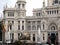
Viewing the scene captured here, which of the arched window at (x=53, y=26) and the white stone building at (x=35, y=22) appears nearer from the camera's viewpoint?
the white stone building at (x=35, y=22)

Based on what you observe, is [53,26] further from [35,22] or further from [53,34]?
[35,22]

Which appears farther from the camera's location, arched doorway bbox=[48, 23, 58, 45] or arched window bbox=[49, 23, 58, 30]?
arched window bbox=[49, 23, 58, 30]

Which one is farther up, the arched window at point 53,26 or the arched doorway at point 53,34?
the arched window at point 53,26

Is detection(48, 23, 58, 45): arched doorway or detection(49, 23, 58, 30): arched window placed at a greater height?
detection(49, 23, 58, 30): arched window

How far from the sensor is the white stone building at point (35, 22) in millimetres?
82375

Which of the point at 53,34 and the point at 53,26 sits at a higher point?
the point at 53,26

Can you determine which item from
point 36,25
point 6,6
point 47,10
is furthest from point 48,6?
point 6,6

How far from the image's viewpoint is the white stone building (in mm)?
82375

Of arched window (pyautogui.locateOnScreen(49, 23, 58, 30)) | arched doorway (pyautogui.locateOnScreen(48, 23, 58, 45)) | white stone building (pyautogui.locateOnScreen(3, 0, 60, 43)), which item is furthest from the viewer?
arched window (pyautogui.locateOnScreen(49, 23, 58, 30))

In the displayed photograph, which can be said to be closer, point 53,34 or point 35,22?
point 53,34

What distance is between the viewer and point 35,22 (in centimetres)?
8562

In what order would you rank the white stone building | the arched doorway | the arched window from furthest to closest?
the arched window → the white stone building → the arched doorway

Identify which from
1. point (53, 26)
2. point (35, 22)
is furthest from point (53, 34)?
point (35, 22)

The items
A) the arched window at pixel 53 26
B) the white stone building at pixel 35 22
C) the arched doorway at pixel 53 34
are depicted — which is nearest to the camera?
the arched doorway at pixel 53 34
